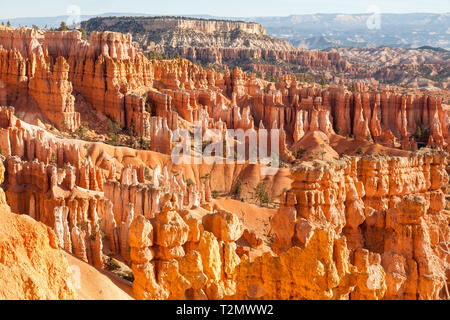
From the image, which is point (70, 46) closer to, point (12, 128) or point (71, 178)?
point (12, 128)

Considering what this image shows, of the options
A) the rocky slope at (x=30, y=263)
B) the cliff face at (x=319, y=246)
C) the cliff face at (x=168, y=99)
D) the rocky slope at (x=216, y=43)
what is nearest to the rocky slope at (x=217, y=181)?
the cliff face at (x=319, y=246)

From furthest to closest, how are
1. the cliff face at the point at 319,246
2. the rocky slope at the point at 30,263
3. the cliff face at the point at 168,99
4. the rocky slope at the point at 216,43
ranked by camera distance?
the rocky slope at the point at 216,43
the cliff face at the point at 168,99
the cliff face at the point at 319,246
the rocky slope at the point at 30,263

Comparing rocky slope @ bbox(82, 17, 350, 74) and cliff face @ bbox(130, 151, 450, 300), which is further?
rocky slope @ bbox(82, 17, 350, 74)

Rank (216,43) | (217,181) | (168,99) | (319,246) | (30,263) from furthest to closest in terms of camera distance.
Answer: (216,43) < (168,99) < (217,181) < (319,246) < (30,263)

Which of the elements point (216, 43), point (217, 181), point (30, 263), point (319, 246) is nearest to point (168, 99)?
point (217, 181)

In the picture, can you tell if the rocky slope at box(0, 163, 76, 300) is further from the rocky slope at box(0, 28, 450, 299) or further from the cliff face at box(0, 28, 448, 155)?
the cliff face at box(0, 28, 448, 155)

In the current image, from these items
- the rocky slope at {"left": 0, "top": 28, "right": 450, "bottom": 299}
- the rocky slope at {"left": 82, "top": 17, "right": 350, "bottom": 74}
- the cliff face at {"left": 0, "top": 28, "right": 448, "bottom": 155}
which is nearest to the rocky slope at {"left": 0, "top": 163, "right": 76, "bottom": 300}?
the rocky slope at {"left": 0, "top": 28, "right": 450, "bottom": 299}

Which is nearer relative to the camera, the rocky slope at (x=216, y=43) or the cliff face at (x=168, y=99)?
the cliff face at (x=168, y=99)

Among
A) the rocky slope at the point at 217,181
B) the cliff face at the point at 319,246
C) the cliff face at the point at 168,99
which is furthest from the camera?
the cliff face at the point at 168,99

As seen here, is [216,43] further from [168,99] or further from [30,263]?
[30,263]

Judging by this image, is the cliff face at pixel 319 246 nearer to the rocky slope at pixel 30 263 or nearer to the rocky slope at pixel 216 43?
the rocky slope at pixel 30 263
